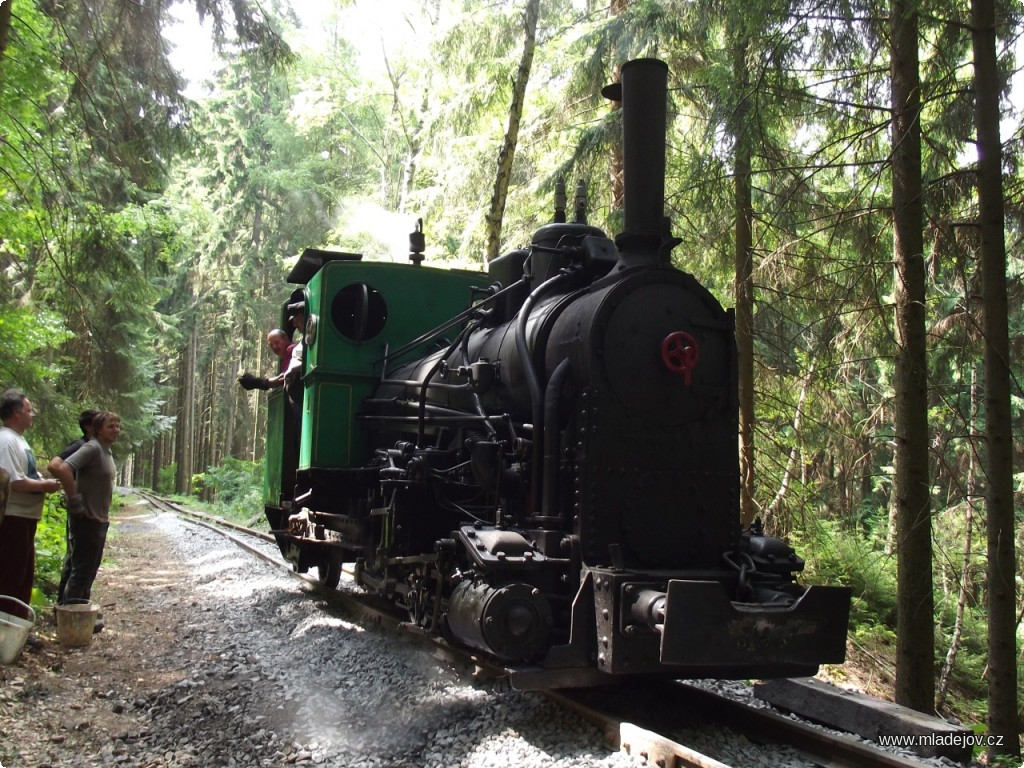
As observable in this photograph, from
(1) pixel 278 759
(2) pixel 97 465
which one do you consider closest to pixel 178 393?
(2) pixel 97 465

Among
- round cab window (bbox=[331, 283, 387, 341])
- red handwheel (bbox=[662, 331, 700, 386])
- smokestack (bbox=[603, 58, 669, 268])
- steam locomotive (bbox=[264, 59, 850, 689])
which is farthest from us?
round cab window (bbox=[331, 283, 387, 341])

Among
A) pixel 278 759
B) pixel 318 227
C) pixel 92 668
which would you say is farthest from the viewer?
pixel 318 227

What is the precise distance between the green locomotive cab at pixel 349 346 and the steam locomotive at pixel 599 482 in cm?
81

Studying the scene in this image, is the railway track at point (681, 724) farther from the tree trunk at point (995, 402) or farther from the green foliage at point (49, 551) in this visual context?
the green foliage at point (49, 551)

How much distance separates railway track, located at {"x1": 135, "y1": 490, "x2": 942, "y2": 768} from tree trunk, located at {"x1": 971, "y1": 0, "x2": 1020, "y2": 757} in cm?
174

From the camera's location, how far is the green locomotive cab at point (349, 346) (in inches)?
291

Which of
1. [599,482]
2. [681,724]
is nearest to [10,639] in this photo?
[599,482]

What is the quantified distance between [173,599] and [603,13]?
11.2 metres

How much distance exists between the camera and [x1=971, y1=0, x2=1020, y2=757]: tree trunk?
557 cm

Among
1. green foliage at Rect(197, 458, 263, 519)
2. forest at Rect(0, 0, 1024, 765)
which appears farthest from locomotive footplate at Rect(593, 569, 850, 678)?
green foliage at Rect(197, 458, 263, 519)

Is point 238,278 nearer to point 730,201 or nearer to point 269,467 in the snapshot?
point 269,467

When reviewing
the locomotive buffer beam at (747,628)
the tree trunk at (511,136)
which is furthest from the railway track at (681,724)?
the tree trunk at (511,136)

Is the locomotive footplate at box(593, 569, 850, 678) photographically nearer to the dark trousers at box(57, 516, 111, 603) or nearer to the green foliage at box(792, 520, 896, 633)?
the dark trousers at box(57, 516, 111, 603)

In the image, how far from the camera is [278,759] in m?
4.22
